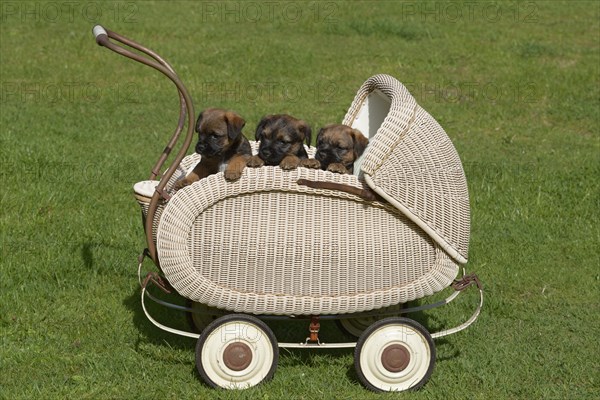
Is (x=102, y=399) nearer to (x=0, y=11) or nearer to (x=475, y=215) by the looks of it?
(x=475, y=215)

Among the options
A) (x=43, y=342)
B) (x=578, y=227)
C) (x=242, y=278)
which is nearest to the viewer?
(x=242, y=278)

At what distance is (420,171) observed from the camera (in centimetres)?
543

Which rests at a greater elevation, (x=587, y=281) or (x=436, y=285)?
(x=436, y=285)

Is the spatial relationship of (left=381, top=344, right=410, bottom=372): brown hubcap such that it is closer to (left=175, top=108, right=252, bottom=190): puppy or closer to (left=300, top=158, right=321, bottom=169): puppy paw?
(left=300, top=158, right=321, bottom=169): puppy paw

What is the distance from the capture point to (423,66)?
14000 mm

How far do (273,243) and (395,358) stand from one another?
97cm

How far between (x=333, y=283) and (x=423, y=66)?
9102mm

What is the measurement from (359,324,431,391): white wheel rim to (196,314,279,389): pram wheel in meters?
0.53


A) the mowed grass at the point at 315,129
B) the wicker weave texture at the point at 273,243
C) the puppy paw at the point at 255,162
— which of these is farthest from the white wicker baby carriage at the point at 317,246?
the mowed grass at the point at 315,129

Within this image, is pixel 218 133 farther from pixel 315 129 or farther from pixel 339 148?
pixel 315 129

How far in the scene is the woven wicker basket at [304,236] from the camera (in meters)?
5.25

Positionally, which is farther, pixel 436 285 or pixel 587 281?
pixel 587 281

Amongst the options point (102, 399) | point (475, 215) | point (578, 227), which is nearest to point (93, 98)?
point (475, 215)

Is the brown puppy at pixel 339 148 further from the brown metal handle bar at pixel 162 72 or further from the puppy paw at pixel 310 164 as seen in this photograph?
the brown metal handle bar at pixel 162 72
